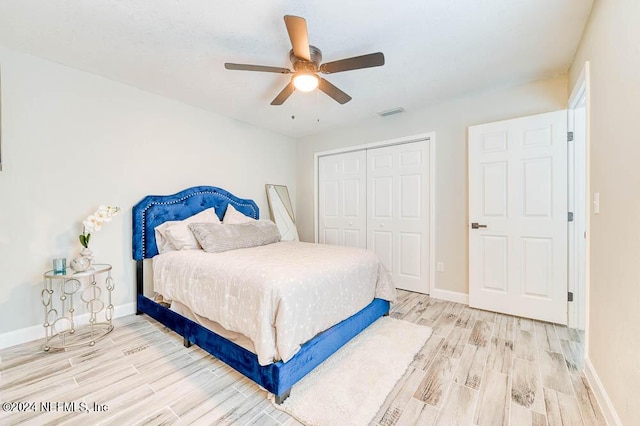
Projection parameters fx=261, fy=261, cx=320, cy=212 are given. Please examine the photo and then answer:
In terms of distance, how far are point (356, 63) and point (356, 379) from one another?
220 centimetres

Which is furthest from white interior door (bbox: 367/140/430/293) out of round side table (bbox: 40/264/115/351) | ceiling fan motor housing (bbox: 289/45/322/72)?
round side table (bbox: 40/264/115/351)

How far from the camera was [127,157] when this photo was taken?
285cm

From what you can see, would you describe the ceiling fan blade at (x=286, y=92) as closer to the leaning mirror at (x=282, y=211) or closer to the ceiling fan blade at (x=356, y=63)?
the ceiling fan blade at (x=356, y=63)

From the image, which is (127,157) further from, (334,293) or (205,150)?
(334,293)

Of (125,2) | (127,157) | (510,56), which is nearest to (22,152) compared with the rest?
(127,157)

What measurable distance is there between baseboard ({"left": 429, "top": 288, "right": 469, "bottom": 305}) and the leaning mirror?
7.80 feet

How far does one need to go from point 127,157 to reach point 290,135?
2615 mm

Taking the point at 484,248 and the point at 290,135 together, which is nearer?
the point at 484,248

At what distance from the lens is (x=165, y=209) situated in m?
3.04

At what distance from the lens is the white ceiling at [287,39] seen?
177cm

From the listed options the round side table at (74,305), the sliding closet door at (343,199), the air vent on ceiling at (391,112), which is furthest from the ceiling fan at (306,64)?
the round side table at (74,305)

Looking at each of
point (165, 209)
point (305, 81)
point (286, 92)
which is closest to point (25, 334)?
point (165, 209)

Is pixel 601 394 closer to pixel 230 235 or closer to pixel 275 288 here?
pixel 275 288

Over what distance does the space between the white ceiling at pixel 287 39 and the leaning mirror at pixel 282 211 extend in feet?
5.86
